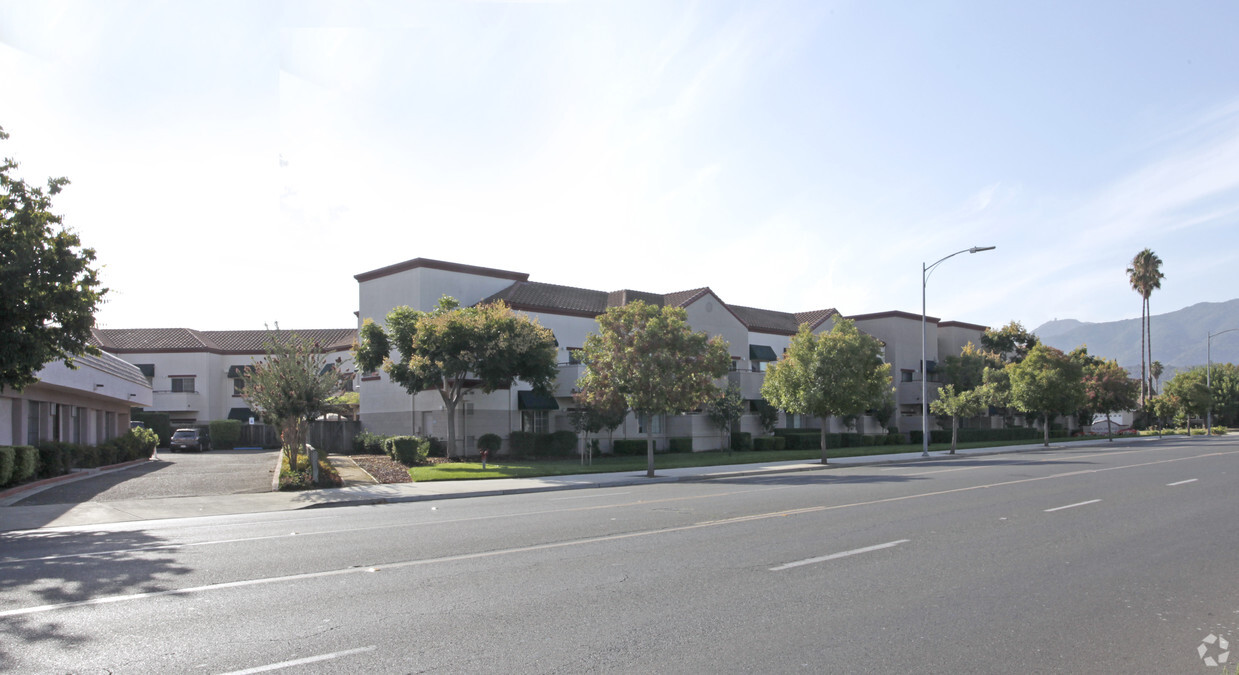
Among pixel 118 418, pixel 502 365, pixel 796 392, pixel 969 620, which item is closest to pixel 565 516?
pixel 969 620

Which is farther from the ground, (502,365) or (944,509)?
(502,365)

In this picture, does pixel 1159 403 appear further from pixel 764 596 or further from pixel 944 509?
pixel 764 596

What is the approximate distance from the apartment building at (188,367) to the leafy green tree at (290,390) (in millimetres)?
33131

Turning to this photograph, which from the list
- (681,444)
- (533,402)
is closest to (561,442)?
(533,402)

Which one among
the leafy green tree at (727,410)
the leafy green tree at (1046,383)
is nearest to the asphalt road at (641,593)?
the leafy green tree at (727,410)

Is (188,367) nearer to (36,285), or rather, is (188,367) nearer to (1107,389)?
(36,285)

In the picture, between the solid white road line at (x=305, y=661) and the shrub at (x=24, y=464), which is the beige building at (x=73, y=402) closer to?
the shrub at (x=24, y=464)

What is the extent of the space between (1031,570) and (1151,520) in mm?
5966

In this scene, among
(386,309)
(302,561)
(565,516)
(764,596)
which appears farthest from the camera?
(386,309)

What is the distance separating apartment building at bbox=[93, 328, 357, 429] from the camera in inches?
2328

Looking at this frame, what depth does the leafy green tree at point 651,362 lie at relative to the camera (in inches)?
1112

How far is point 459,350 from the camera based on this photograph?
3138cm

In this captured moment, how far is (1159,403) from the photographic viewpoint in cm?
7269

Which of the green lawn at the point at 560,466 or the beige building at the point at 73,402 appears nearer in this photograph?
the beige building at the point at 73,402
